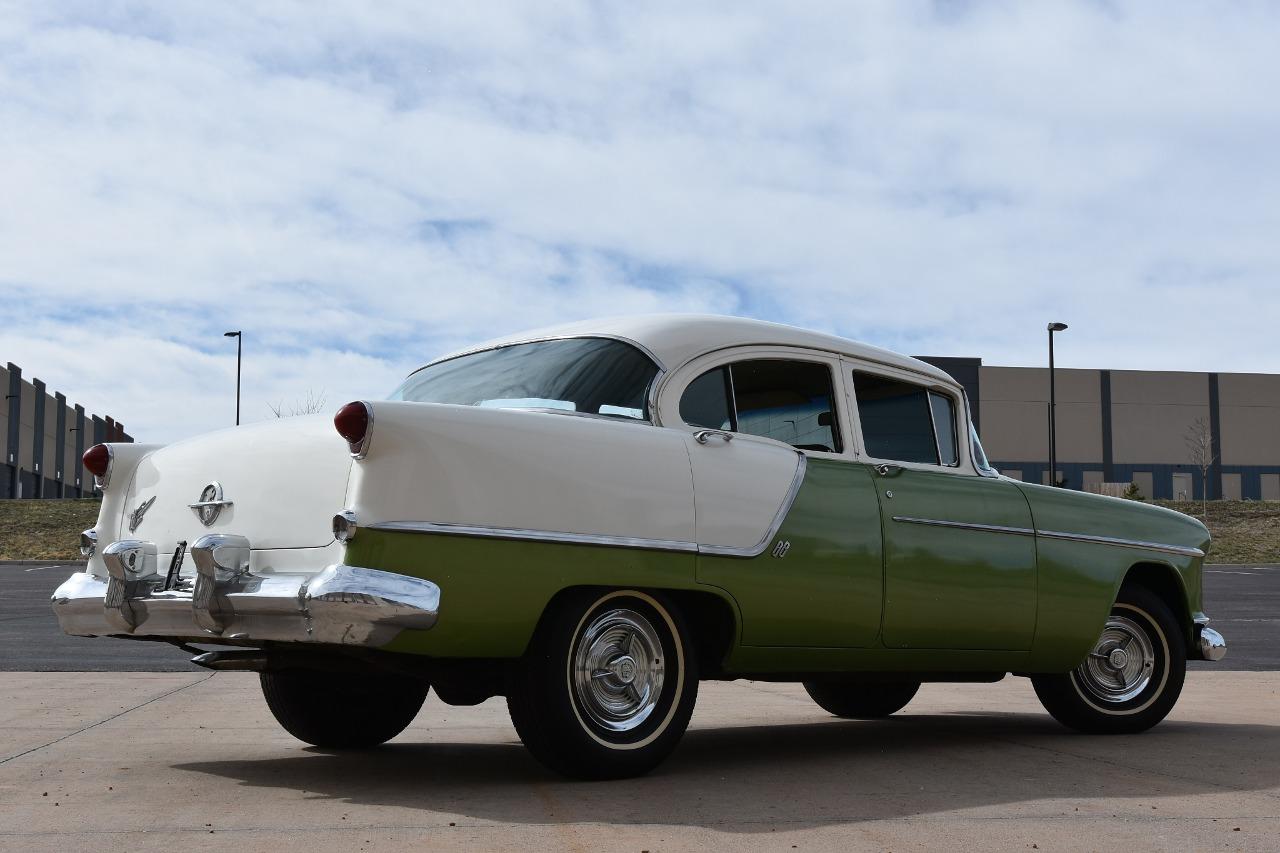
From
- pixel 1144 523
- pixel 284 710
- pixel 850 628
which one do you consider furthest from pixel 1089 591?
pixel 284 710

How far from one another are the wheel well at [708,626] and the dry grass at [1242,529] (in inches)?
1373

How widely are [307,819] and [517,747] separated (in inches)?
91.1

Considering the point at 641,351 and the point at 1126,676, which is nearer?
the point at 641,351

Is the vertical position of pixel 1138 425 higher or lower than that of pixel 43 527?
higher

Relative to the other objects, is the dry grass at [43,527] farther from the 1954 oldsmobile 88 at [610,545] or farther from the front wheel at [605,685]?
the front wheel at [605,685]

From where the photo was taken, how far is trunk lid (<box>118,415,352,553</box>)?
16.2ft

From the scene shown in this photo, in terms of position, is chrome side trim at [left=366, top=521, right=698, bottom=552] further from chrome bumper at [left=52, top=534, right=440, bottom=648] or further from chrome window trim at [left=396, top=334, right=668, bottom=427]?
chrome window trim at [left=396, top=334, right=668, bottom=427]

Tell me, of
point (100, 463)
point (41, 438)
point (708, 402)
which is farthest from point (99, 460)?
point (41, 438)

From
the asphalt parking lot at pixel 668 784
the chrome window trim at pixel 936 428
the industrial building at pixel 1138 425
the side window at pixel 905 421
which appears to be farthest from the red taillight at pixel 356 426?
the industrial building at pixel 1138 425

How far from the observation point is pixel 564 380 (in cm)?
570

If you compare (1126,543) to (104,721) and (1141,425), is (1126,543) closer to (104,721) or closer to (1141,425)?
(104,721)

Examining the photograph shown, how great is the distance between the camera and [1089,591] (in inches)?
283

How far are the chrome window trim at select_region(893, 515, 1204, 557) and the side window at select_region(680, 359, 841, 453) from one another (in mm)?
560

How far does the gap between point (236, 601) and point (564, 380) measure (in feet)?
5.17
